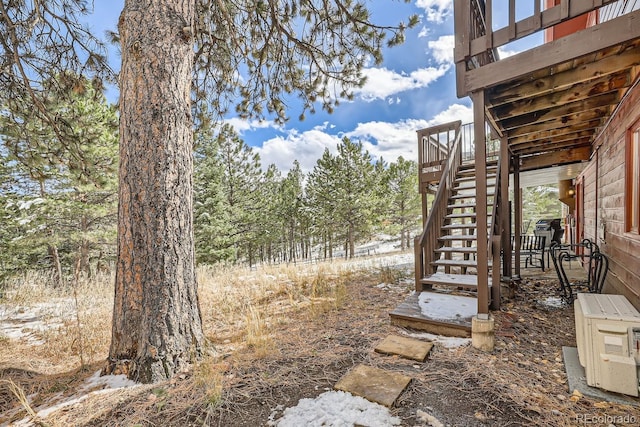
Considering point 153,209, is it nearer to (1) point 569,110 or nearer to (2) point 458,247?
(2) point 458,247

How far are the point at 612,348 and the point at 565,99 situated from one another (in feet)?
8.14

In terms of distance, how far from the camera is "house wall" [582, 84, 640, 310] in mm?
2602

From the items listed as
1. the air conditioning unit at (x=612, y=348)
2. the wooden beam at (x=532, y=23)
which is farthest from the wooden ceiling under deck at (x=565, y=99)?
the air conditioning unit at (x=612, y=348)

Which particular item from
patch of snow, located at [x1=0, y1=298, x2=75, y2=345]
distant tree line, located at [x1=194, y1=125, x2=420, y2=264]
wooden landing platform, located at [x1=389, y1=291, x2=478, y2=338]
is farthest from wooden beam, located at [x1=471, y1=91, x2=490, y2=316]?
distant tree line, located at [x1=194, y1=125, x2=420, y2=264]

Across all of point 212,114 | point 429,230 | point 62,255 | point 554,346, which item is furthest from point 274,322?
point 62,255

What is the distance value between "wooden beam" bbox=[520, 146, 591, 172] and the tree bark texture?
21.8 ft

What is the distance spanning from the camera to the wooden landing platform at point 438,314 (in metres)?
2.84

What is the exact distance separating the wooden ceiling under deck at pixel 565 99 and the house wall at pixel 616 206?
0.59 ft

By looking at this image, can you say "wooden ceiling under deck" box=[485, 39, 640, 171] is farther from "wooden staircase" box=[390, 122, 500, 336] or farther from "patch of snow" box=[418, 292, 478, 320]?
"patch of snow" box=[418, 292, 478, 320]

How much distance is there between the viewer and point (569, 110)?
3.31m

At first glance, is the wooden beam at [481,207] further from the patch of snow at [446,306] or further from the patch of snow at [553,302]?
the patch of snow at [553,302]

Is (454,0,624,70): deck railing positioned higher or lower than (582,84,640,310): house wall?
higher

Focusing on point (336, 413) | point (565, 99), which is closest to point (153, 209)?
point (336, 413)

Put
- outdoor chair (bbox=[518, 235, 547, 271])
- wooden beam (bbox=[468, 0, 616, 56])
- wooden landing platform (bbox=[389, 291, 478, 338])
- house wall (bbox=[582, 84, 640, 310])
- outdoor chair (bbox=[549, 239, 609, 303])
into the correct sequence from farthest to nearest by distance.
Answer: outdoor chair (bbox=[518, 235, 547, 271])
outdoor chair (bbox=[549, 239, 609, 303])
wooden landing platform (bbox=[389, 291, 478, 338])
house wall (bbox=[582, 84, 640, 310])
wooden beam (bbox=[468, 0, 616, 56])
